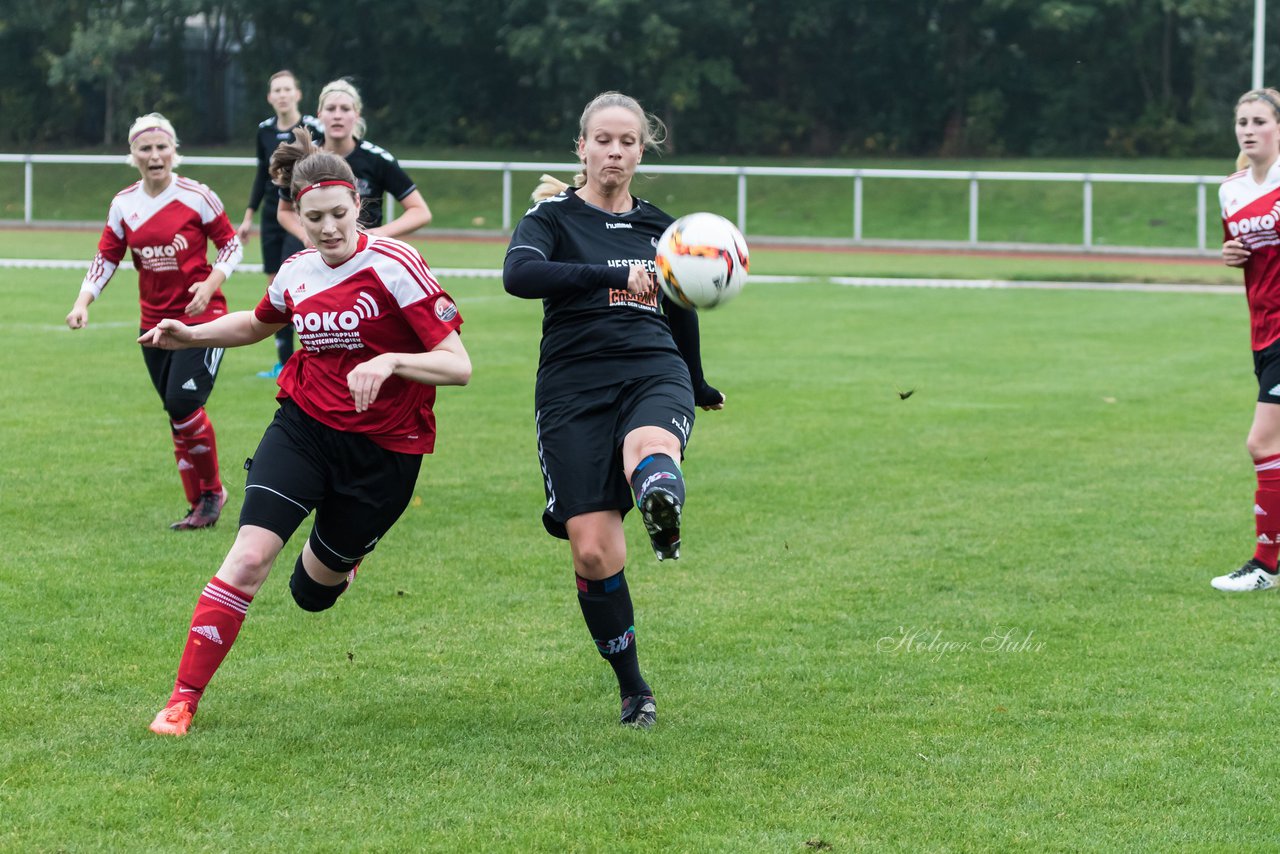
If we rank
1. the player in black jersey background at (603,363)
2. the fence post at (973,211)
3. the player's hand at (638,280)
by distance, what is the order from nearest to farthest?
the player's hand at (638,280) → the player in black jersey background at (603,363) → the fence post at (973,211)

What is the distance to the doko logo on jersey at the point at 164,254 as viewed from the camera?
861 centimetres

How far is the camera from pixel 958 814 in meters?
4.60

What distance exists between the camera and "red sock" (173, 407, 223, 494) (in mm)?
8602

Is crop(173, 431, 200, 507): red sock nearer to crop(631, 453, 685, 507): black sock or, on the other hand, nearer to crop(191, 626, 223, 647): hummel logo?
crop(191, 626, 223, 647): hummel logo

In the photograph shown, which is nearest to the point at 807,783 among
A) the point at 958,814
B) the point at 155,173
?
the point at 958,814

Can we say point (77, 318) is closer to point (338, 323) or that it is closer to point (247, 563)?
point (338, 323)

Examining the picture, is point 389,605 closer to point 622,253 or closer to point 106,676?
point 106,676

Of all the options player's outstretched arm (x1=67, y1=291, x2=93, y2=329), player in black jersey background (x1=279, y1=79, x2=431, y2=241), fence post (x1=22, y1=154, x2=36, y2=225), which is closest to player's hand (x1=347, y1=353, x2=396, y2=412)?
player's outstretched arm (x1=67, y1=291, x2=93, y2=329)

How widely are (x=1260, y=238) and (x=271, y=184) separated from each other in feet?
24.1

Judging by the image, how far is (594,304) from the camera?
545 centimetres

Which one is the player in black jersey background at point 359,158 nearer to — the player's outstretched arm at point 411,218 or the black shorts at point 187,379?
the player's outstretched arm at point 411,218

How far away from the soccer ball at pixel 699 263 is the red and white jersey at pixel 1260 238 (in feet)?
10.4

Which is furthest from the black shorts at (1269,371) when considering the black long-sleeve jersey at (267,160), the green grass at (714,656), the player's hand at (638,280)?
the black long-sleeve jersey at (267,160)

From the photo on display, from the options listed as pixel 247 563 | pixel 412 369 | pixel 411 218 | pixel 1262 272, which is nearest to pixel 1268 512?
pixel 1262 272
